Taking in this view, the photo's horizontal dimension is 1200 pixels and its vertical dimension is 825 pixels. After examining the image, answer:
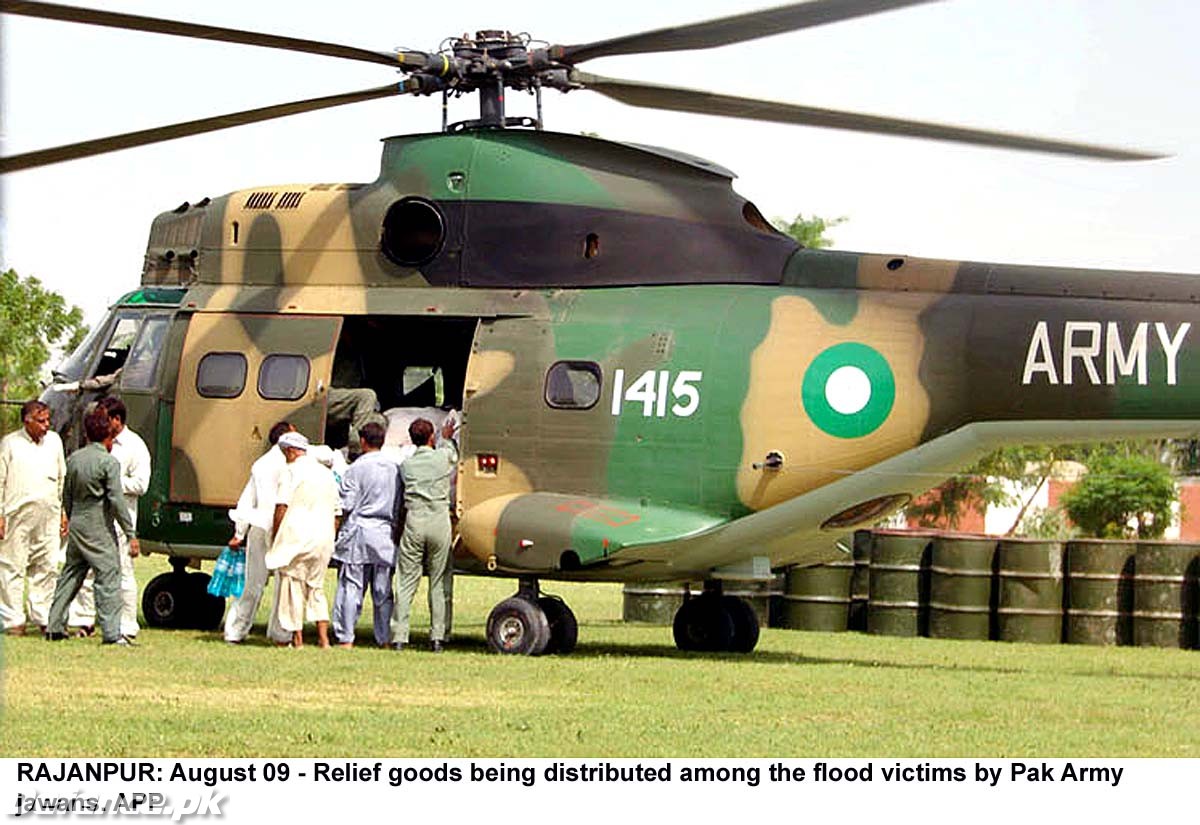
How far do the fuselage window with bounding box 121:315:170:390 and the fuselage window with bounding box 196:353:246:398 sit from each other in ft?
1.78

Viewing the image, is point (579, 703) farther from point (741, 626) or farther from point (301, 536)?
point (741, 626)

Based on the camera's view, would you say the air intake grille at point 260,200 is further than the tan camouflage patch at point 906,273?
Yes

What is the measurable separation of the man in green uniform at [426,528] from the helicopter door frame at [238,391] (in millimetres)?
1051

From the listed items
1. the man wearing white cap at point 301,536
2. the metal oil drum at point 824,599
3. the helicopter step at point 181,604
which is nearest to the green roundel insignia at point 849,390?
the man wearing white cap at point 301,536

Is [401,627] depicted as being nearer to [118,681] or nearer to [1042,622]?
[118,681]

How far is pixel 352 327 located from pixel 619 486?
2.82 meters

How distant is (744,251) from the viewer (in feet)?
51.0

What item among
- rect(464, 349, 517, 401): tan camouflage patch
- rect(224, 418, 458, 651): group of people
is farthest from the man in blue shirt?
rect(464, 349, 517, 401): tan camouflage patch

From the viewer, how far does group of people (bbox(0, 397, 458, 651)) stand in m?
15.3

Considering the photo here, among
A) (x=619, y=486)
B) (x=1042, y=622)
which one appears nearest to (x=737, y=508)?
(x=619, y=486)

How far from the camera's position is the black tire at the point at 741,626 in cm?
1656

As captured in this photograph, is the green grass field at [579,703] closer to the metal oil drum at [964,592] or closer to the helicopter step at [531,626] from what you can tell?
the helicopter step at [531,626]

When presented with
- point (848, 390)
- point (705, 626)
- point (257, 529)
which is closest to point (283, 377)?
point (257, 529)

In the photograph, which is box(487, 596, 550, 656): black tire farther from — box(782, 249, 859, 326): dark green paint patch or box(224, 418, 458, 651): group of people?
box(782, 249, 859, 326): dark green paint patch
